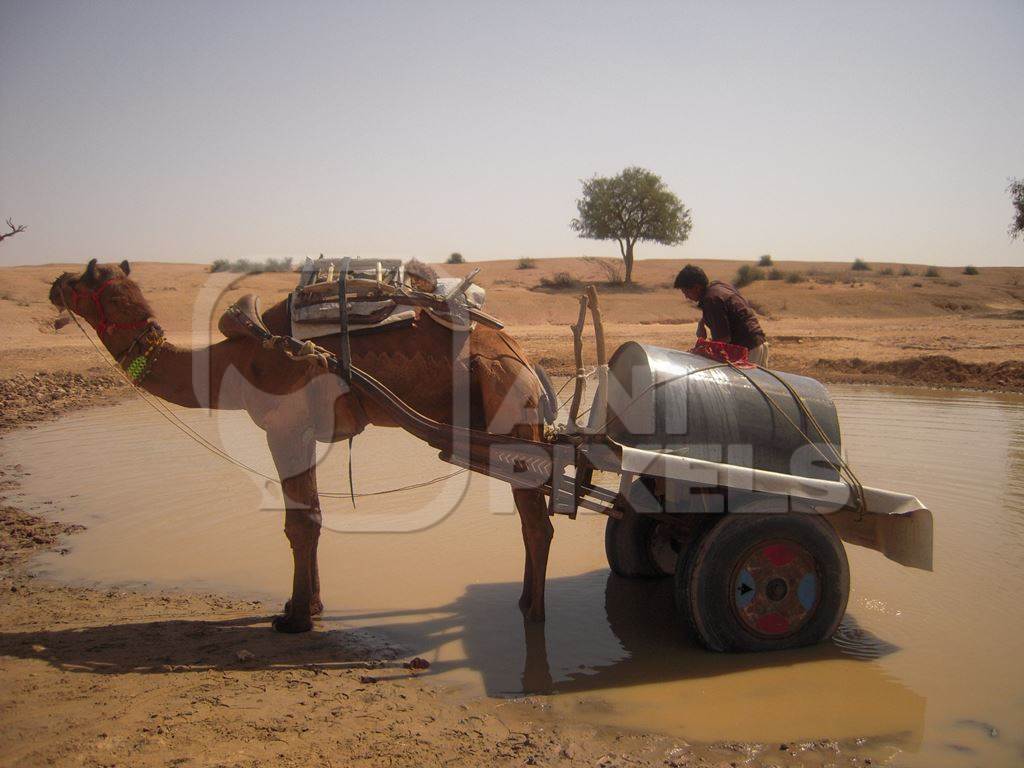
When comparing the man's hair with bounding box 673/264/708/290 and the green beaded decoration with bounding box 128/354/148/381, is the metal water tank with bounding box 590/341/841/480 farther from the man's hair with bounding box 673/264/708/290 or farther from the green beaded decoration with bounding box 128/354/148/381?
the green beaded decoration with bounding box 128/354/148/381

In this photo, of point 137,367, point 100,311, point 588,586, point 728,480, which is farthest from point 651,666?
point 100,311

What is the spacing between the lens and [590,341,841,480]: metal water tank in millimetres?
4836

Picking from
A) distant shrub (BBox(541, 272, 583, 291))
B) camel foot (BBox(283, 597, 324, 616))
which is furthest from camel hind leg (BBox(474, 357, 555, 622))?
distant shrub (BBox(541, 272, 583, 291))

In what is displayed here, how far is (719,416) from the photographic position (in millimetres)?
4883

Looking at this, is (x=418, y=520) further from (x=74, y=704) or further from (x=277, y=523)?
(x=74, y=704)

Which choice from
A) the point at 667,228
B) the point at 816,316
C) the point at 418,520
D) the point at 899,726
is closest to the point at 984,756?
the point at 899,726

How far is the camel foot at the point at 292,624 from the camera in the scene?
5371mm

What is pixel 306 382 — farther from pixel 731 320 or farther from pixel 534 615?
pixel 731 320

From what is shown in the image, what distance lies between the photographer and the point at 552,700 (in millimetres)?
4547

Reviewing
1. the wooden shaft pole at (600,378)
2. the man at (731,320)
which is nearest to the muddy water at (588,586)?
the wooden shaft pole at (600,378)

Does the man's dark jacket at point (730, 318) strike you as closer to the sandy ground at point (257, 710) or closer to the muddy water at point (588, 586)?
the muddy water at point (588, 586)

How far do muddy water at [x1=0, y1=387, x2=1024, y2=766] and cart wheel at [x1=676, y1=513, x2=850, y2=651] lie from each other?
16 centimetres

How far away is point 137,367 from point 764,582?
3.94 m

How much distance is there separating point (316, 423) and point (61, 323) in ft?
5.53
